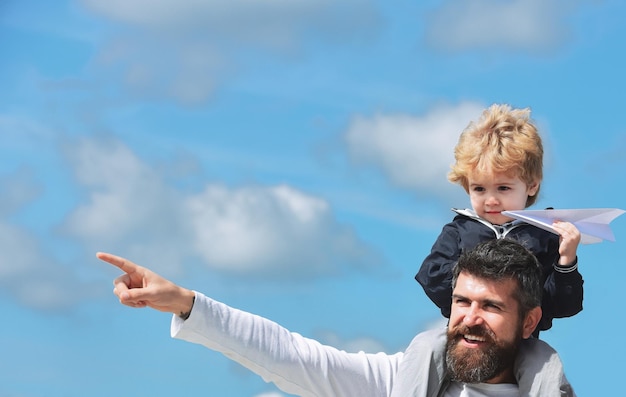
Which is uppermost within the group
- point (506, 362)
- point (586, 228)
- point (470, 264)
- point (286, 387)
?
point (586, 228)

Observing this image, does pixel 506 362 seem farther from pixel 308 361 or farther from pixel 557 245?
pixel 308 361

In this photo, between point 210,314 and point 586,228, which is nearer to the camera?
point 210,314

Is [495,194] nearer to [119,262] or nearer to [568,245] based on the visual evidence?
[568,245]

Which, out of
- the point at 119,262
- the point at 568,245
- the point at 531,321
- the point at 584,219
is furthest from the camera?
the point at 584,219

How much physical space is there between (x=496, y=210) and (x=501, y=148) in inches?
→ 15.0

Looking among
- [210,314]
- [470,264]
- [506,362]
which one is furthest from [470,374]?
[210,314]

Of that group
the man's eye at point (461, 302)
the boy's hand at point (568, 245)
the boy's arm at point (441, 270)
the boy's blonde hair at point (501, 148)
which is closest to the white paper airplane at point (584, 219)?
the boy's hand at point (568, 245)

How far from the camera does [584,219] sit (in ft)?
18.2

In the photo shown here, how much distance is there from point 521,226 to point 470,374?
3.27ft

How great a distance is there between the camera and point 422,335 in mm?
5465

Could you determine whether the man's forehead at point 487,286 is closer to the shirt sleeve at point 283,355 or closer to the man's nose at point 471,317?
the man's nose at point 471,317

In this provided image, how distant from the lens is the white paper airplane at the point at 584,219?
5.34 m

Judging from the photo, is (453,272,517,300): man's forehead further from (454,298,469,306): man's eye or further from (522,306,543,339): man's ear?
(522,306,543,339): man's ear

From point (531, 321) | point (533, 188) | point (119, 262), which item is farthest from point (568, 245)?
point (119, 262)
